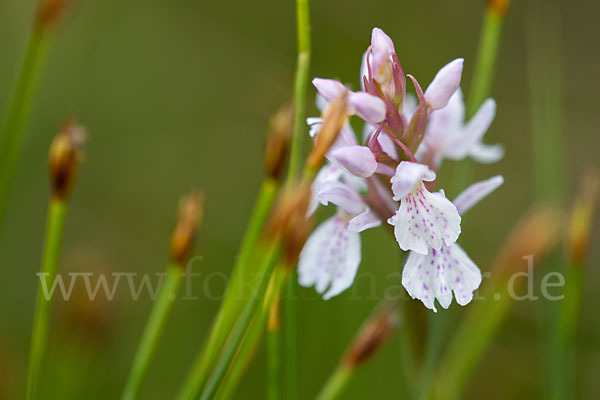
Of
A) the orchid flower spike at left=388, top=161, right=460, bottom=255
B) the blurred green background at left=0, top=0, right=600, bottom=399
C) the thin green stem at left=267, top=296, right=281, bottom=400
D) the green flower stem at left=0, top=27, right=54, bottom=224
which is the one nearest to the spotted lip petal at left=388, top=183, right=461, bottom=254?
the orchid flower spike at left=388, top=161, right=460, bottom=255

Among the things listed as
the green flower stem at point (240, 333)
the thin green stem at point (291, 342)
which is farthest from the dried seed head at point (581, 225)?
the green flower stem at point (240, 333)

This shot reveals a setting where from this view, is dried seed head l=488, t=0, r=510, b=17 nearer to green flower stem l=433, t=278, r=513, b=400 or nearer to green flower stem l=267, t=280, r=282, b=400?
green flower stem l=433, t=278, r=513, b=400

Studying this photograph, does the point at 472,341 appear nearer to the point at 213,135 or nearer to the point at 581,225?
the point at 581,225

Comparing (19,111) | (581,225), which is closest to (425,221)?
(581,225)

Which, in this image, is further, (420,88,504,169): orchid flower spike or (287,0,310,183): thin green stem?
(420,88,504,169): orchid flower spike

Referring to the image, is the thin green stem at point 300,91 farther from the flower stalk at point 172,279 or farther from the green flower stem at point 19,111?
the green flower stem at point 19,111

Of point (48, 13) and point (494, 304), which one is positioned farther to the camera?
point (494, 304)
